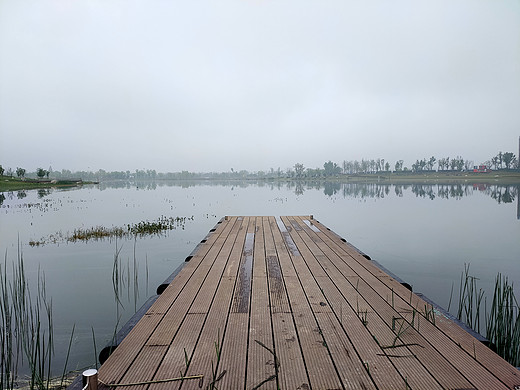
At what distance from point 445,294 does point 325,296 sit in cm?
383

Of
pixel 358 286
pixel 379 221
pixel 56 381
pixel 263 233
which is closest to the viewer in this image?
Answer: pixel 56 381

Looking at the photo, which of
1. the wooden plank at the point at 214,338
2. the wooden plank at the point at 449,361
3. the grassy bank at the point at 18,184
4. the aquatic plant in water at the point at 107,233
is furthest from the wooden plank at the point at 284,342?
the grassy bank at the point at 18,184

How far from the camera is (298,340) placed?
2.46 meters

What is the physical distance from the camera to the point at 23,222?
14008 mm

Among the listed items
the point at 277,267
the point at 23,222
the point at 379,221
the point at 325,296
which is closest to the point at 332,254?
the point at 277,267

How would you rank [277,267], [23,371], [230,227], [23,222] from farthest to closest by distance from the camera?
[23,222] < [230,227] < [277,267] < [23,371]

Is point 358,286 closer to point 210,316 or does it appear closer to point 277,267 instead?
point 277,267

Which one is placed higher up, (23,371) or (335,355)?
(335,355)

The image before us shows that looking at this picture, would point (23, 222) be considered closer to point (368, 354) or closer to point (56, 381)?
point (56, 381)

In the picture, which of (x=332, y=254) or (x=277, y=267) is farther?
(x=332, y=254)

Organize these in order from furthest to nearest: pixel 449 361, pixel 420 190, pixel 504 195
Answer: pixel 420 190 < pixel 504 195 < pixel 449 361

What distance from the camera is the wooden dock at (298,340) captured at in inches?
77.7

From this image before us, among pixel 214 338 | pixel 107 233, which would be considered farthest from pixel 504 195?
pixel 214 338

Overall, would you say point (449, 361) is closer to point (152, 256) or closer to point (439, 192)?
point (152, 256)
